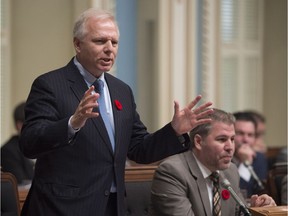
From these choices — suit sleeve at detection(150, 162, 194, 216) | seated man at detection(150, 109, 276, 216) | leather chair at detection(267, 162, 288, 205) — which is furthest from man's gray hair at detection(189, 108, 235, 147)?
leather chair at detection(267, 162, 288, 205)

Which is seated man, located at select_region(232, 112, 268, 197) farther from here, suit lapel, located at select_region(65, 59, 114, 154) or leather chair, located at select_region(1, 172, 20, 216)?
suit lapel, located at select_region(65, 59, 114, 154)

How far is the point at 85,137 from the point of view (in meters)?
2.54

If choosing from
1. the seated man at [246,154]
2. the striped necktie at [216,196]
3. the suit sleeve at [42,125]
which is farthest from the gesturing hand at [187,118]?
the seated man at [246,154]

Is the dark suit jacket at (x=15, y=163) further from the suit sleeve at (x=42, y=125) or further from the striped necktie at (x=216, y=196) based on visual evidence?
the suit sleeve at (x=42, y=125)

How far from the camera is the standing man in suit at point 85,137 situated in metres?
2.50

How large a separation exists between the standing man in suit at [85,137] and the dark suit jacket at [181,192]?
0.50 meters

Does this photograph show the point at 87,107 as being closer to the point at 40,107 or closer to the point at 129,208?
the point at 40,107

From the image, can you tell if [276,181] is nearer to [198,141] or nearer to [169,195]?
[198,141]

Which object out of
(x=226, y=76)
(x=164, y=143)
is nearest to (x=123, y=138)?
(x=164, y=143)

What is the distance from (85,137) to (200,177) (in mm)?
886

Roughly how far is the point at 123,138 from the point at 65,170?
29 cm

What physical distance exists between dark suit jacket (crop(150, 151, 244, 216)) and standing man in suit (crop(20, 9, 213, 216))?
0.50m

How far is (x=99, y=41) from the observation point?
8.38 ft

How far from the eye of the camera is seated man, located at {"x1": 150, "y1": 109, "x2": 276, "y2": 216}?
10.3 feet
